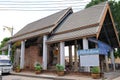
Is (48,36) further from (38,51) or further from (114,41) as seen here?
(114,41)

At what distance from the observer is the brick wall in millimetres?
26281

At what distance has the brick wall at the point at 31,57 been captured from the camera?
86.2 feet

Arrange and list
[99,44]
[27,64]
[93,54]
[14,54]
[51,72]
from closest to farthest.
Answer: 1. [93,54]
2. [99,44]
3. [51,72]
4. [27,64]
5. [14,54]

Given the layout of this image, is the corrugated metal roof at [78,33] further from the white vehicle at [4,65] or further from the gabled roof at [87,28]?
the white vehicle at [4,65]

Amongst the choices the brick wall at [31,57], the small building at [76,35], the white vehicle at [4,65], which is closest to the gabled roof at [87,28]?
the small building at [76,35]

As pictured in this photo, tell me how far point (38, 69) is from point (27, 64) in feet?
29.3

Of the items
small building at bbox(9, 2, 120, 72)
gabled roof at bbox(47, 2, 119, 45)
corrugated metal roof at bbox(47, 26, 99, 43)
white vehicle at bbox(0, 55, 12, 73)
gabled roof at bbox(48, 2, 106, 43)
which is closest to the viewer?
corrugated metal roof at bbox(47, 26, 99, 43)

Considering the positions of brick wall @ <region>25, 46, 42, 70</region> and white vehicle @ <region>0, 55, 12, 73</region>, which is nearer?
white vehicle @ <region>0, 55, 12, 73</region>

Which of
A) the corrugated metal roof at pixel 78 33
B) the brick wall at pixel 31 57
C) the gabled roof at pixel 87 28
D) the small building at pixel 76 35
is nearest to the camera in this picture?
the corrugated metal roof at pixel 78 33

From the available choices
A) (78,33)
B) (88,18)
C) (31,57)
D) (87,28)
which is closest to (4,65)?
(31,57)

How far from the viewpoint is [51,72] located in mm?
18469

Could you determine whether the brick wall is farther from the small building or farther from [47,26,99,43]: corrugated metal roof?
[47,26,99,43]: corrugated metal roof

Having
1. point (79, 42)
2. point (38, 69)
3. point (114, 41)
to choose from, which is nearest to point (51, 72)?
point (38, 69)

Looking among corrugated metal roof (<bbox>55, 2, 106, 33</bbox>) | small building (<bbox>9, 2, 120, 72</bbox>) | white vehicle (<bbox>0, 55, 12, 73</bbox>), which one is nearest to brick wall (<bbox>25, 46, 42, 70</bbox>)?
small building (<bbox>9, 2, 120, 72</bbox>)
